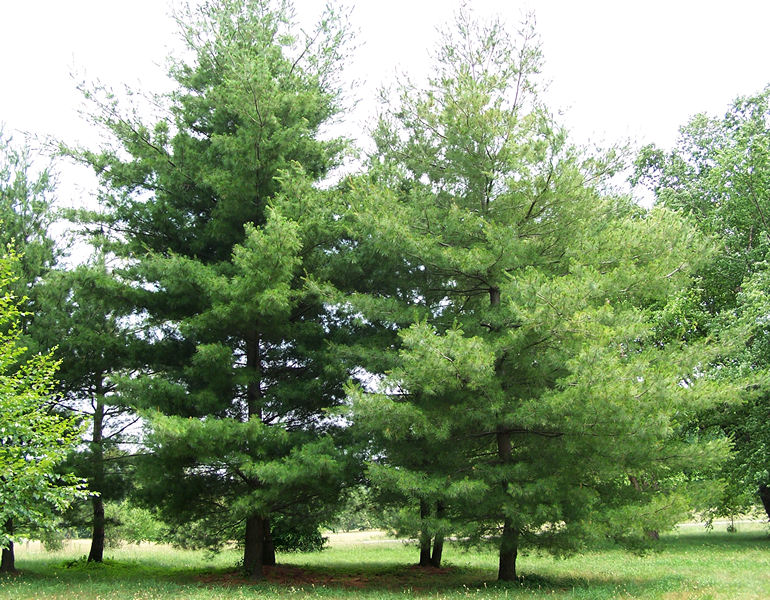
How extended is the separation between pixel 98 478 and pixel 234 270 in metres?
6.54

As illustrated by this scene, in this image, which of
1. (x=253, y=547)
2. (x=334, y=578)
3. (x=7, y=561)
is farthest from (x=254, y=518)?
(x=7, y=561)

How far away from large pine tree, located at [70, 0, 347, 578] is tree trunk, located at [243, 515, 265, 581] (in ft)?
0.11

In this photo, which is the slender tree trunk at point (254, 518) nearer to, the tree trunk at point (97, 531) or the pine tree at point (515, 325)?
the pine tree at point (515, 325)

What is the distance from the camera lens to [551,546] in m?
11.2

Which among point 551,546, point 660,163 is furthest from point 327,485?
point 660,163

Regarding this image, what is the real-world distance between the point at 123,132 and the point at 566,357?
1163cm

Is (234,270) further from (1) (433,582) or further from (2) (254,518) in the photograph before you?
(1) (433,582)

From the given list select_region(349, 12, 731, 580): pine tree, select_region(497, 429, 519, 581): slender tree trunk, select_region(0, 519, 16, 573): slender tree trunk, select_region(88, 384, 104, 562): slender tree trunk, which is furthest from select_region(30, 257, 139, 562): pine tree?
select_region(497, 429, 519, 581): slender tree trunk

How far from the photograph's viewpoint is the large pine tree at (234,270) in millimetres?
11672

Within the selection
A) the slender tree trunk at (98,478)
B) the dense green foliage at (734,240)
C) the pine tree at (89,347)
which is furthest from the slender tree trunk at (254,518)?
the dense green foliage at (734,240)

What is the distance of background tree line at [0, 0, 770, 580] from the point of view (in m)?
10.6

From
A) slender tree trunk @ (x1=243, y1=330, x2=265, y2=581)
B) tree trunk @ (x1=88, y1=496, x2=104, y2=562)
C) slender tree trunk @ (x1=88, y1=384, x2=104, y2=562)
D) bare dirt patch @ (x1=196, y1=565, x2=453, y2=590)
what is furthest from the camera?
tree trunk @ (x1=88, y1=496, x2=104, y2=562)

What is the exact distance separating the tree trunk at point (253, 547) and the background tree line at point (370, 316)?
0.07 metres

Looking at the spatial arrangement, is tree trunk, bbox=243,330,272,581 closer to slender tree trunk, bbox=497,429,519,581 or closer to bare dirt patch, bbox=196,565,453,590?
bare dirt patch, bbox=196,565,453,590
